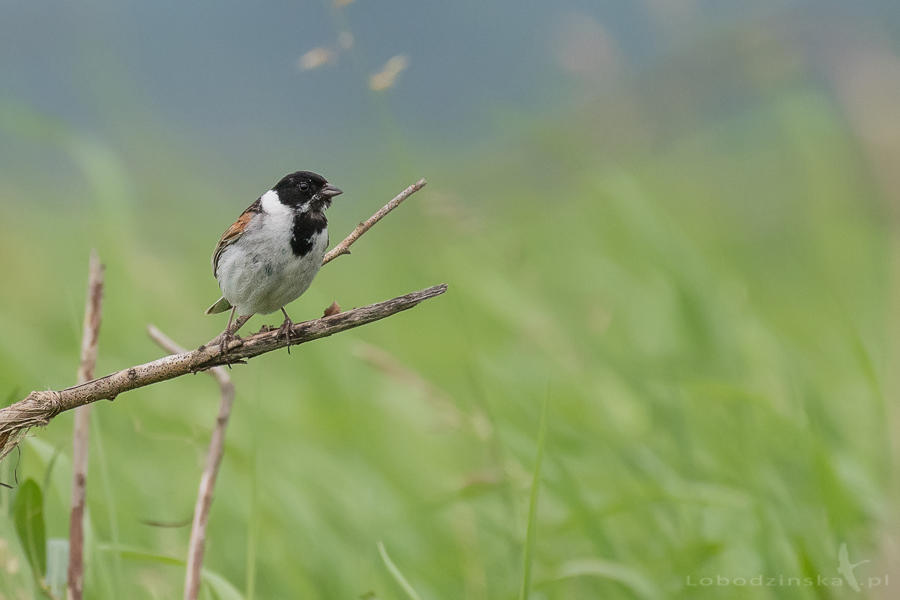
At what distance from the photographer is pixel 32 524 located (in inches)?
73.1

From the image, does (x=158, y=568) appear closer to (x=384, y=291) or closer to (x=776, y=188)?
(x=384, y=291)

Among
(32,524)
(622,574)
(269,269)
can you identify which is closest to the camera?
(269,269)

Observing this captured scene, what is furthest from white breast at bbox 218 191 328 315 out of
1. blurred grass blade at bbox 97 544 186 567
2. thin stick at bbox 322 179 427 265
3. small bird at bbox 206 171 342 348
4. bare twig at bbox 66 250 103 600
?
blurred grass blade at bbox 97 544 186 567

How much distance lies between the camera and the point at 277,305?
5.54ft

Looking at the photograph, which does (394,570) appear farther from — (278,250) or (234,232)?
(234,232)

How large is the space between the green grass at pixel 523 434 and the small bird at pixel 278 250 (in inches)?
16.7

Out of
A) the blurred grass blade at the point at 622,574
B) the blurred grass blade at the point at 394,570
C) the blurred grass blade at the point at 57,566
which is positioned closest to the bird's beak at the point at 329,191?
the blurred grass blade at the point at 394,570

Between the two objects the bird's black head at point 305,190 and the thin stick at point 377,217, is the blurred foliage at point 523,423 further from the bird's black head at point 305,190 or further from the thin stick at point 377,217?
the thin stick at point 377,217

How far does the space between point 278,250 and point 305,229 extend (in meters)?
0.07

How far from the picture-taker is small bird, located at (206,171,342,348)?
5.54 ft

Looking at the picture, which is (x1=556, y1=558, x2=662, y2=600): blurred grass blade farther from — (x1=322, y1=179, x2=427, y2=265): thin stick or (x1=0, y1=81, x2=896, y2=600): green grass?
(x1=322, y1=179, x2=427, y2=265): thin stick

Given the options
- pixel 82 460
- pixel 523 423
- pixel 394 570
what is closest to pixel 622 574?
pixel 394 570

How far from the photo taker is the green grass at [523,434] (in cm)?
276

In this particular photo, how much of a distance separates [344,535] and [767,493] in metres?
1.64
